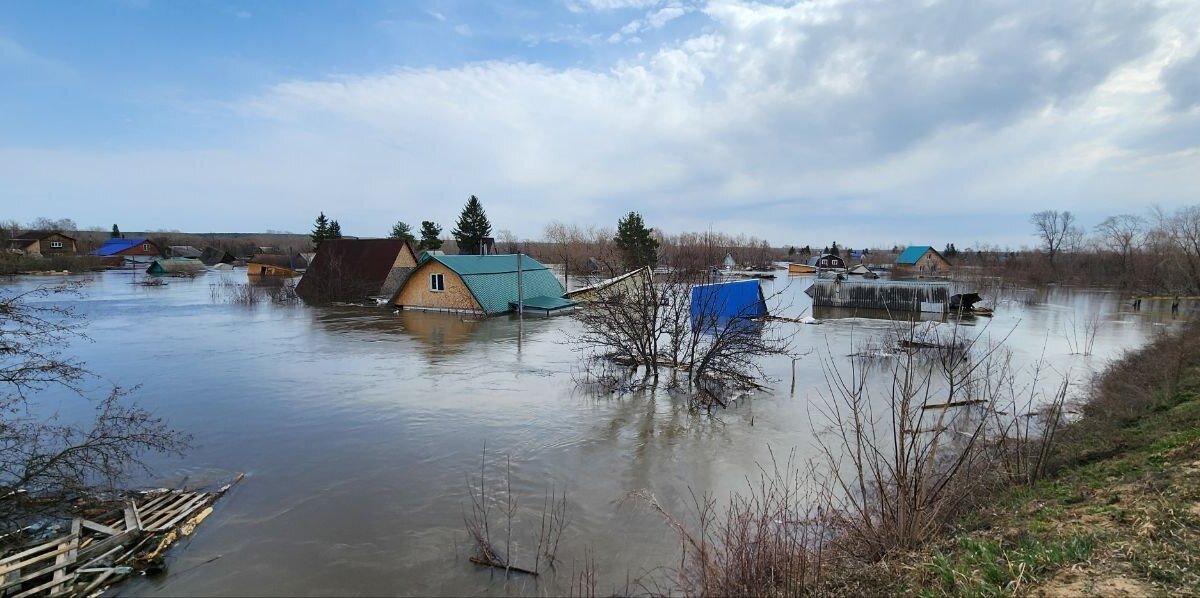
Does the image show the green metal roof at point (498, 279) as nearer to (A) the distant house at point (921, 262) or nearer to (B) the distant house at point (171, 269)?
(B) the distant house at point (171, 269)

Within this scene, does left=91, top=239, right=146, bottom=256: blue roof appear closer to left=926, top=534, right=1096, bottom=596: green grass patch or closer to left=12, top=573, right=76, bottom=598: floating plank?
left=12, top=573, right=76, bottom=598: floating plank

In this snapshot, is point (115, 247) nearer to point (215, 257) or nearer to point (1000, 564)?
point (215, 257)

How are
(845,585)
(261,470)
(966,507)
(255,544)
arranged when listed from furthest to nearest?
1. (261,470)
2. (255,544)
3. (966,507)
4. (845,585)

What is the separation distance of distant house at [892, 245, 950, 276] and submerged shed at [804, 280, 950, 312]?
172ft

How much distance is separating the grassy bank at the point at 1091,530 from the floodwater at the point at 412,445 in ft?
11.5

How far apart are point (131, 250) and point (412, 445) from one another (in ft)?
327

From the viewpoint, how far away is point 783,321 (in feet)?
104

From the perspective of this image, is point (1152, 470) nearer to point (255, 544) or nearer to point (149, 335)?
point (255, 544)

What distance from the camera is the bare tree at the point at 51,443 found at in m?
7.77

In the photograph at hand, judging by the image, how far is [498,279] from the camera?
108 ft

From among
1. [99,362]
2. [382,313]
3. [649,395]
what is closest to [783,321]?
[649,395]

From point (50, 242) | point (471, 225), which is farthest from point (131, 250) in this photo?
point (471, 225)

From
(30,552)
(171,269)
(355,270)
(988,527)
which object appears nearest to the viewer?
(988,527)

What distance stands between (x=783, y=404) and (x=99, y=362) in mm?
22725
